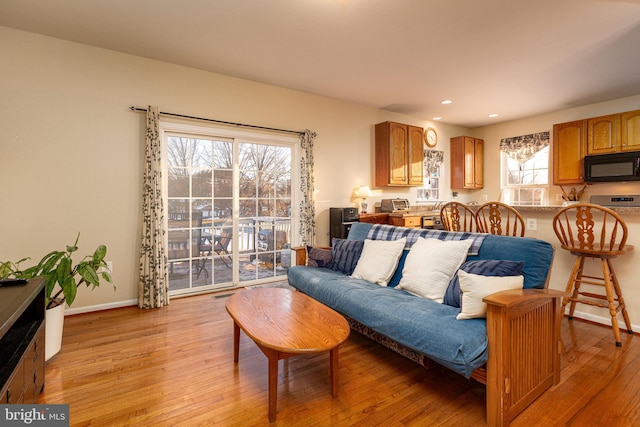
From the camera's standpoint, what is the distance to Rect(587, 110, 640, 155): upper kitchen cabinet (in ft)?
14.4

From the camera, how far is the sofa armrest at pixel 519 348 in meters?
1.53

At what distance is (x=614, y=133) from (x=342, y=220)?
13.6 ft

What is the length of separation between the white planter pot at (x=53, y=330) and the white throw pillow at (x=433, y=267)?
255cm

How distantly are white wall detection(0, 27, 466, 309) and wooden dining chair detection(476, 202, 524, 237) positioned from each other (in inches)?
119

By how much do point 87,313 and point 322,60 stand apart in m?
3.57

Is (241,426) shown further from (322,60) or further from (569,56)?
(569,56)

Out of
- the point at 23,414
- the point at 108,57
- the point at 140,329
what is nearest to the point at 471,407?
the point at 23,414

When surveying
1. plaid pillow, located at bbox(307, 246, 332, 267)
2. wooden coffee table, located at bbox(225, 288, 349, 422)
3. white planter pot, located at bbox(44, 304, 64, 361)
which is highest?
plaid pillow, located at bbox(307, 246, 332, 267)

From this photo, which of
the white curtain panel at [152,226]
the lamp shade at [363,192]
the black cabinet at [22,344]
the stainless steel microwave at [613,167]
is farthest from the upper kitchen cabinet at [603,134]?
the black cabinet at [22,344]

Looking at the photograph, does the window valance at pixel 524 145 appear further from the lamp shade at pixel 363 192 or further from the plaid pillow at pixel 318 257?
the plaid pillow at pixel 318 257

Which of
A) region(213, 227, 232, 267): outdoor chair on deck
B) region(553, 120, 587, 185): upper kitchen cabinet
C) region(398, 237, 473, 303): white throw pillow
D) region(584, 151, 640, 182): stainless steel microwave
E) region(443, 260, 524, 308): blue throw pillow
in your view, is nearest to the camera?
region(443, 260, 524, 308): blue throw pillow

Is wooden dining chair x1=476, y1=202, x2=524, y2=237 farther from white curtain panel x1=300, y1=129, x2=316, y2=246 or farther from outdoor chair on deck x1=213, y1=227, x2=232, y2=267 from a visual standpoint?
outdoor chair on deck x1=213, y1=227, x2=232, y2=267

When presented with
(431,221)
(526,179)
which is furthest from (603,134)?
(431,221)

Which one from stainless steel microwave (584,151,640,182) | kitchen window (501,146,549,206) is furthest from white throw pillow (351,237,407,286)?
kitchen window (501,146,549,206)
